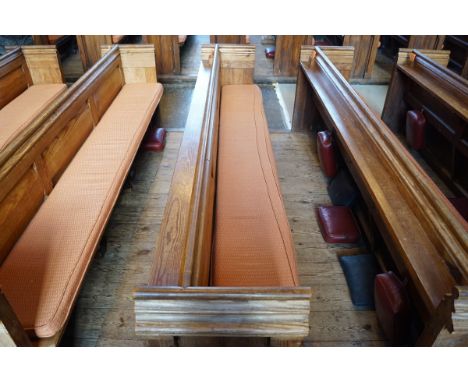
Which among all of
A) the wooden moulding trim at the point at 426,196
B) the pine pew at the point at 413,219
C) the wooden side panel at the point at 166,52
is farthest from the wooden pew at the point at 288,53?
the wooden moulding trim at the point at 426,196

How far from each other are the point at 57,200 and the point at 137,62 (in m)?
2.25

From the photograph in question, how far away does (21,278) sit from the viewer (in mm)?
1557

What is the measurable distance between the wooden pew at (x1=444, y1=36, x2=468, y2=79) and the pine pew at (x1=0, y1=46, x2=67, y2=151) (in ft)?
19.6

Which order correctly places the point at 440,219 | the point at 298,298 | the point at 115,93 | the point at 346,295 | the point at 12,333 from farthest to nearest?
the point at 115,93 < the point at 346,295 < the point at 440,219 < the point at 12,333 < the point at 298,298

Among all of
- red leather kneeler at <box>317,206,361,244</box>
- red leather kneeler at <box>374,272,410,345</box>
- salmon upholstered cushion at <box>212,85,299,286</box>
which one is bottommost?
red leather kneeler at <box>317,206,361,244</box>

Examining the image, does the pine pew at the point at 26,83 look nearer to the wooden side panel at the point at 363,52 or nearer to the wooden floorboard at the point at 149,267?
the wooden floorboard at the point at 149,267

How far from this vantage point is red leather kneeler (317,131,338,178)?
8.96ft

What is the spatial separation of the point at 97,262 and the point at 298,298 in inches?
62.5

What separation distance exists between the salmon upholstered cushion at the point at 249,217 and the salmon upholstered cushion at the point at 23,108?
143 centimetres

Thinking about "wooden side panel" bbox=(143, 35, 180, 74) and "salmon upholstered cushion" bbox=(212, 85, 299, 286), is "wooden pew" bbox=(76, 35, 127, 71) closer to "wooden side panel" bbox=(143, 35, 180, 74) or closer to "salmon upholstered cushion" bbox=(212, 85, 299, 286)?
"wooden side panel" bbox=(143, 35, 180, 74)

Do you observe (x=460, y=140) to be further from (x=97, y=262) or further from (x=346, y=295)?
(x=97, y=262)

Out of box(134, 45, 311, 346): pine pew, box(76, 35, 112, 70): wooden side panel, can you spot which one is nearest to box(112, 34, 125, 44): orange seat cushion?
box(76, 35, 112, 70): wooden side panel

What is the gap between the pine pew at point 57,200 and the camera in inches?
57.5

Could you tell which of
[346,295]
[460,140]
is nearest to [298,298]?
[346,295]
